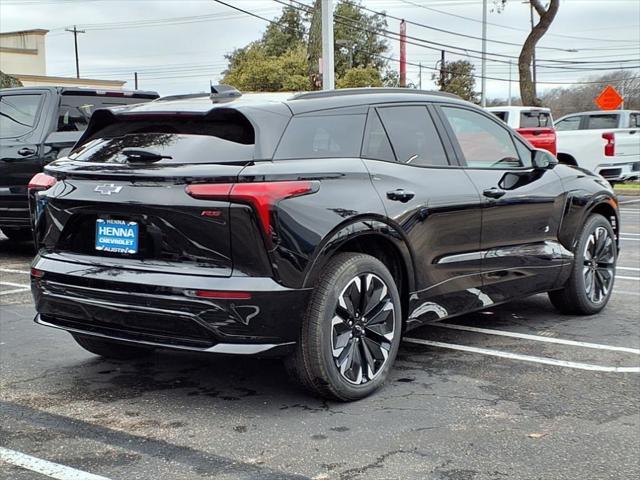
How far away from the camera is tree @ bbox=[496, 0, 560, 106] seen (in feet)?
80.8

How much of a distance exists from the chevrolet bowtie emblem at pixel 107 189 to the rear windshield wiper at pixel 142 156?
6.8 inches

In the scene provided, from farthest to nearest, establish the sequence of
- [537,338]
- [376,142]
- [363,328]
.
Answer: [537,338], [376,142], [363,328]

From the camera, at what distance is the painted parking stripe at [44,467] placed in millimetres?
3277

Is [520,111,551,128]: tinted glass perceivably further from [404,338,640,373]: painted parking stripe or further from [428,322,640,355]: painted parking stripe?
[404,338,640,373]: painted parking stripe

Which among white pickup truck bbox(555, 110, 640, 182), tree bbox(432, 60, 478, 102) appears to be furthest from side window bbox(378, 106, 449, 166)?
tree bbox(432, 60, 478, 102)

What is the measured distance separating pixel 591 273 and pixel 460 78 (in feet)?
Answer: 204

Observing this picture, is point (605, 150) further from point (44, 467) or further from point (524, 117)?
point (44, 467)

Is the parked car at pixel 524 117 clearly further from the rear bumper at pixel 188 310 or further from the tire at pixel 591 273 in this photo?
the rear bumper at pixel 188 310

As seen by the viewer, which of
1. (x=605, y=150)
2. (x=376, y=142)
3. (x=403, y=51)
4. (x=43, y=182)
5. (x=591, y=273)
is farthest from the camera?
(x=403, y=51)

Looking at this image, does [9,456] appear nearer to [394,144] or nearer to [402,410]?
[402,410]

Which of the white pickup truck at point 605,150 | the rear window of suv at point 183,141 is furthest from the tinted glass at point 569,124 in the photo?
the rear window of suv at point 183,141

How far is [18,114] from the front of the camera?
31.0 ft

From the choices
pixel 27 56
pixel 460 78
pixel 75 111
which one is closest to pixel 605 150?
pixel 75 111

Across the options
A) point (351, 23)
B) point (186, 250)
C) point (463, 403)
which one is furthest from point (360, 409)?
point (351, 23)
